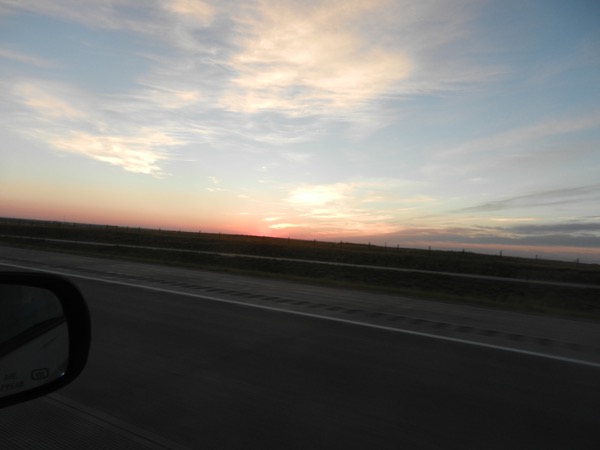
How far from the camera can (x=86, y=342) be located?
2529 millimetres

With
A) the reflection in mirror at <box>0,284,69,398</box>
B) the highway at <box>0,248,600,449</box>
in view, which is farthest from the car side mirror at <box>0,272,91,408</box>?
the highway at <box>0,248,600,449</box>

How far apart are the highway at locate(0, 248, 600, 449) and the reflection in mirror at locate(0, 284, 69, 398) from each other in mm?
1673

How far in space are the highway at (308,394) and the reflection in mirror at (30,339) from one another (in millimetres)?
1673

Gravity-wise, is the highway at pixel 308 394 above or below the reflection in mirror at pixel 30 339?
below

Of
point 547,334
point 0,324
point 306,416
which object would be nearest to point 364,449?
point 306,416

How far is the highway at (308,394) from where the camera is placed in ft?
13.2

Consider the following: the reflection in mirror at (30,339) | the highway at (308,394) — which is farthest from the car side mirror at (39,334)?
the highway at (308,394)

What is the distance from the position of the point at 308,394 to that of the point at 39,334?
3.20 metres

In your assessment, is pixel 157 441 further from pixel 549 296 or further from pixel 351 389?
pixel 549 296

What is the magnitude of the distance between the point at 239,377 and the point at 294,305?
562cm

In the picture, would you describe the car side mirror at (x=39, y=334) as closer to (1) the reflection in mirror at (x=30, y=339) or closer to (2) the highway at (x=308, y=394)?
(1) the reflection in mirror at (x=30, y=339)

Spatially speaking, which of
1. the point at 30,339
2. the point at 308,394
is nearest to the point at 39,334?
the point at 30,339

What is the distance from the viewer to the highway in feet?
13.2

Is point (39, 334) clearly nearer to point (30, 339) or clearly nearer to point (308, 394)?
point (30, 339)
